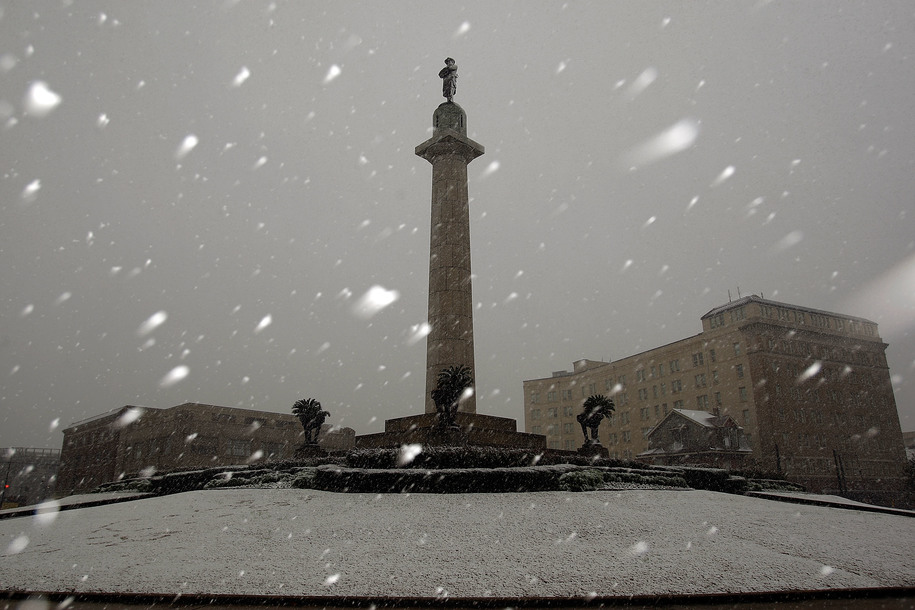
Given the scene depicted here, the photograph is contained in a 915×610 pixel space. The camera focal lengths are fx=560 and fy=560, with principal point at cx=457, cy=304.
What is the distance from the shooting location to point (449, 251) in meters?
26.2

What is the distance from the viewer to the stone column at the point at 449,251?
24812 mm

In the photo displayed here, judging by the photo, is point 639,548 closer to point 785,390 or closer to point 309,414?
point 309,414

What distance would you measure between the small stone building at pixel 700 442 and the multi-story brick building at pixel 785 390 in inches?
276

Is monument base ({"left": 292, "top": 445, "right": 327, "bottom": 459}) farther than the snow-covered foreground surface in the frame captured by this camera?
Yes

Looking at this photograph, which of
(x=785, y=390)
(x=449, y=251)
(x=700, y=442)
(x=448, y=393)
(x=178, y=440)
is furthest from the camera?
(x=178, y=440)

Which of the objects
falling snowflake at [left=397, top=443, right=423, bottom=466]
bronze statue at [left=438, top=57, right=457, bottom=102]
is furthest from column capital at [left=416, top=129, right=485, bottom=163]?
falling snowflake at [left=397, top=443, right=423, bottom=466]

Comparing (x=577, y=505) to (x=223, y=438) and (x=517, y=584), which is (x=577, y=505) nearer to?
(x=517, y=584)

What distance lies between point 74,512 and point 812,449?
59595 millimetres

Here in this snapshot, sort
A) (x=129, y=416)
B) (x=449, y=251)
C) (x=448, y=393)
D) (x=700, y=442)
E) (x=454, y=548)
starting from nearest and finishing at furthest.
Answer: (x=454, y=548) → (x=448, y=393) → (x=449, y=251) → (x=700, y=442) → (x=129, y=416)

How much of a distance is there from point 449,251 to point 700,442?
2806 centimetres

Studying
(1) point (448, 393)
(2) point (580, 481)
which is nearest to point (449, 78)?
(1) point (448, 393)

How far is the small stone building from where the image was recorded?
1623 inches

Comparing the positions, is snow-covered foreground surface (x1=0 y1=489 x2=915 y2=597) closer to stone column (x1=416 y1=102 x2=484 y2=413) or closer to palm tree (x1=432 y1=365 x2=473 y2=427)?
palm tree (x1=432 y1=365 x2=473 y2=427)

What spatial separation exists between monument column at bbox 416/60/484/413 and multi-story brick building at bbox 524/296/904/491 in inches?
1385
